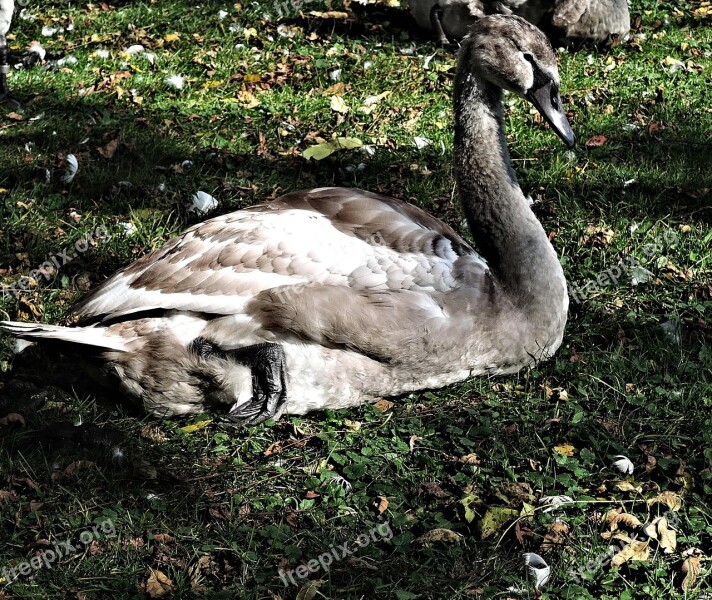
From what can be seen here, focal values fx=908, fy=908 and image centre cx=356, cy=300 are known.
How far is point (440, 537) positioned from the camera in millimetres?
3545

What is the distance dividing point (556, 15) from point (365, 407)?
501 centimetres

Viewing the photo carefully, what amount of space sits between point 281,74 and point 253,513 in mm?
5102

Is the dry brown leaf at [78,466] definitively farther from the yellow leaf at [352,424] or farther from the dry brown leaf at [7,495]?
the yellow leaf at [352,424]

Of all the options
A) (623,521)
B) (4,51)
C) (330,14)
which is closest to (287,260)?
(623,521)

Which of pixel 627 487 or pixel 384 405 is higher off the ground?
pixel 627 487

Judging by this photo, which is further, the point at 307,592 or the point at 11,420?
the point at 11,420

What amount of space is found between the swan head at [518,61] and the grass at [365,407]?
1196 millimetres

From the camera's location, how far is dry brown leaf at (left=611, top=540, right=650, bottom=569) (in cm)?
345

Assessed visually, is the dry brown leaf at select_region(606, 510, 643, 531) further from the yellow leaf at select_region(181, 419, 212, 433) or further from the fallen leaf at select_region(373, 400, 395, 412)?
the yellow leaf at select_region(181, 419, 212, 433)

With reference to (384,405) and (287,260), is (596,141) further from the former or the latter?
(287,260)

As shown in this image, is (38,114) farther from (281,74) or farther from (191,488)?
(191,488)
